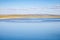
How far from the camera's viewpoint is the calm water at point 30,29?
76 centimetres

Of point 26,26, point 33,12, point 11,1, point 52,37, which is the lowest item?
point 52,37

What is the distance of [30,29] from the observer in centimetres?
78

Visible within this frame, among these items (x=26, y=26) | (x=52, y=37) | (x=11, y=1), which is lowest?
(x=52, y=37)

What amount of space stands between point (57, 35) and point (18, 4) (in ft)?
2.04

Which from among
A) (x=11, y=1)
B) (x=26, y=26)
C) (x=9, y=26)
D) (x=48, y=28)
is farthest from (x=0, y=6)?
(x=48, y=28)

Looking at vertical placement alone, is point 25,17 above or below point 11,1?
below

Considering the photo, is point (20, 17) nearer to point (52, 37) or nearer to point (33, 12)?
point (33, 12)

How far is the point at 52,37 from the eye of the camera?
2.54 feet

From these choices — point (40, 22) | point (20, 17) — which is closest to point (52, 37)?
point (40, 22)

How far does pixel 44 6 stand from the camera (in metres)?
0.76

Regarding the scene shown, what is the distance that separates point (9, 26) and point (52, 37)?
56 cm

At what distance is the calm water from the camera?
0.76 meters

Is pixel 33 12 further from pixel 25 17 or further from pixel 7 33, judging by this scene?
pixel 7 33

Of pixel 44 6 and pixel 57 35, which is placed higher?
pixel 44 6
